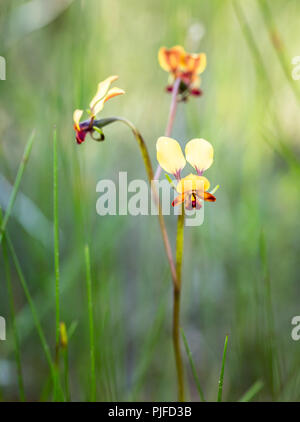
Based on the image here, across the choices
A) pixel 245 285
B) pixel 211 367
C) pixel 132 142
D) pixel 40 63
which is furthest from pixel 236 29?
pixel 211 367

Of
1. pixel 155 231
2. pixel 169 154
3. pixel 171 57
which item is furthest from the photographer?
pixel 155 231

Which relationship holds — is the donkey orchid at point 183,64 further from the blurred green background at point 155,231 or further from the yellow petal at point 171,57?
the blurred green background at point 155,231

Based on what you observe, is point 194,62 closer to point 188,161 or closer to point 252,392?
point 188,161

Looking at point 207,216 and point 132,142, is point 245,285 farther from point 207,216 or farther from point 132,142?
point 132,142

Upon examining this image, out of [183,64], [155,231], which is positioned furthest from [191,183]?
[155,231]

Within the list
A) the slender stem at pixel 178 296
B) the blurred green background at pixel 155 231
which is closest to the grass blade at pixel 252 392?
the blurred green background at pixel 155 231

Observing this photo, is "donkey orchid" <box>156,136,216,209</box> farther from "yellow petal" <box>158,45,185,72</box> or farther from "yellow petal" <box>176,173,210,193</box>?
"yellow petal" <box>158,45,185,72</box>
